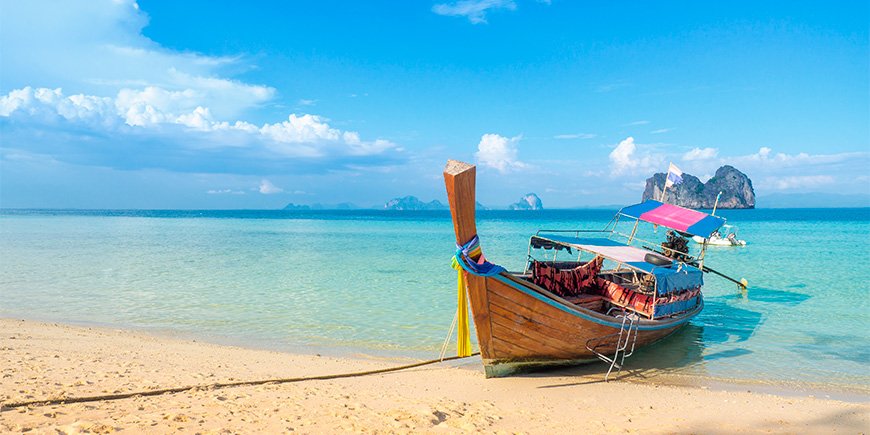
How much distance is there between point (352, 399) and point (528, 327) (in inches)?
125

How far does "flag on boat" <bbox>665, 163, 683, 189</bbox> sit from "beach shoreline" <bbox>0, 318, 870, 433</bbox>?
836cm

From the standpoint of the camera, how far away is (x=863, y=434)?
667cm

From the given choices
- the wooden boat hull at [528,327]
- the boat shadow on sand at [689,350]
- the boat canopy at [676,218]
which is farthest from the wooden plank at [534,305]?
the boat canopy at [676,218]

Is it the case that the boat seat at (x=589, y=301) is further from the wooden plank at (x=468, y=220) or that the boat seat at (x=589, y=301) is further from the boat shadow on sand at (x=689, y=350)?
the wooden plank at (x=468, y=220)

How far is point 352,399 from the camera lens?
7133 mm

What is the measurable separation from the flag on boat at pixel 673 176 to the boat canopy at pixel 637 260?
12.5 feet

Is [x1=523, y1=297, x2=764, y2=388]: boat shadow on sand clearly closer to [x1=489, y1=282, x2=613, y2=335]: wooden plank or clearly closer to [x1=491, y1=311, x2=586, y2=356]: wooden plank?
[x1=491, y1=311, x2=586, y2=356]: wooden plank

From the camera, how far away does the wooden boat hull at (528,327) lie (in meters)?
8.13

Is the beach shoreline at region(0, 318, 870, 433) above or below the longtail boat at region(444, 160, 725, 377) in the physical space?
below

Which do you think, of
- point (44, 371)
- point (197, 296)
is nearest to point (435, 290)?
point (197, 296)

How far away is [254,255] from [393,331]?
20.7 m

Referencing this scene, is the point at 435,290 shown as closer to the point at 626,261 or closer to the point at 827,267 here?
the point at 626,261

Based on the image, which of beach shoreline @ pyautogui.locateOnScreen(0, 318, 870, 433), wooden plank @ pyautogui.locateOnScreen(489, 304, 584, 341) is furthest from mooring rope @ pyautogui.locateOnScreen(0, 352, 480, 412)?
wooden plank @ pyautogui.locateOnScreen(489, 304, 584, 341)

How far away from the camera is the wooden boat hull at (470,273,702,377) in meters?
8.13
